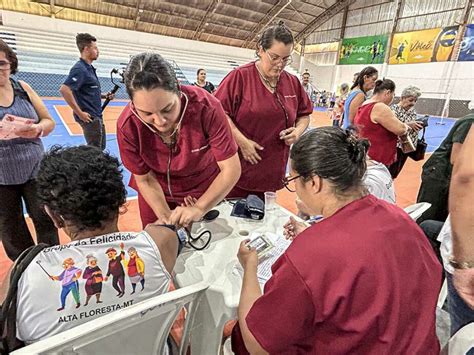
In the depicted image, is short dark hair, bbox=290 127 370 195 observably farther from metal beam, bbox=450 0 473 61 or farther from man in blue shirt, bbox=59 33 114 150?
metal beam, bbox=450 0 473 61

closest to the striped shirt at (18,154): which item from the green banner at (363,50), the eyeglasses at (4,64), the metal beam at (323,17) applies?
the eyeglasses at (4,64)

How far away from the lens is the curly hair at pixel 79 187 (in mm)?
885

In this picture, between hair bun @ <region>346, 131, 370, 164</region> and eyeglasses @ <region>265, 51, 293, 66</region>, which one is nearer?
hair bun @ <region>346, 131, 370, 164</region>

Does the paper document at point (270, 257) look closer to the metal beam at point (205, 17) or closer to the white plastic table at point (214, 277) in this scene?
the white plastic table at point (214, 277)

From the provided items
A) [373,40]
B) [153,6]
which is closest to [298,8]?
[373,40]

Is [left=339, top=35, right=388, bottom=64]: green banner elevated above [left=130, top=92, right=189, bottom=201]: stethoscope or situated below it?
above

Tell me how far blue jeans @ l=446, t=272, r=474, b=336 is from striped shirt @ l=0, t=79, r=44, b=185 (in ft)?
6.49

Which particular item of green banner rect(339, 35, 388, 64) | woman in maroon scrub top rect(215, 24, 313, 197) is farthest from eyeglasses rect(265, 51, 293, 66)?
green banner rect(339, 35, 388, 64)

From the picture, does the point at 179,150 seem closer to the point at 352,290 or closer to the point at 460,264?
the point at 352,290

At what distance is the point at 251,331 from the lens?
74 centimetres

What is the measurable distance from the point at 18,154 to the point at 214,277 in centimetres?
133

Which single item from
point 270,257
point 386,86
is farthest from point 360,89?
point 270,257

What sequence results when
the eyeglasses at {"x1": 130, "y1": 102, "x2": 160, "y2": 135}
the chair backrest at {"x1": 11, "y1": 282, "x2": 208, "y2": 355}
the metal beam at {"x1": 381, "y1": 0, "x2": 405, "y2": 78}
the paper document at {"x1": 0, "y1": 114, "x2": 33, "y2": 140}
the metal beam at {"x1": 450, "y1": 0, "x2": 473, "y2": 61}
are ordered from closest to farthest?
the chair backrest at {"x1": 11, "y1": 282, "x2": 208, "y2": 355} < the eyeglasses at {"x1": 130, "y1": 102, "x2": 160, "y2": 135} < the paper document at {"x1": 0, "y1": 114, "x2": 33, "y2": 140} < the metal beam at {"x1": 450, "y1": 0, "x2": 473, "y2": 61} < the metal beam at {"x1": 381, "y1": 0, "x2": 405, "y2": 78}

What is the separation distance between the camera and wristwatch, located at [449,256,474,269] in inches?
40.2
